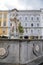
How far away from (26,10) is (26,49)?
26481 mm

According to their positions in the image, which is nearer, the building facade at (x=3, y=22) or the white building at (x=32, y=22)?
the white building at (x=32, y=22)

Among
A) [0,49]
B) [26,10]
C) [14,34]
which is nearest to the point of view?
[0,49]

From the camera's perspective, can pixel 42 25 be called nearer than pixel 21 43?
No

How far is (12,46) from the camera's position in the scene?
6680 millimetres

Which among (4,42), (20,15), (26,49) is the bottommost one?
(26,49)

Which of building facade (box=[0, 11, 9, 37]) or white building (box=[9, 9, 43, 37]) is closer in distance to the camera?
white building (box=[9, 9, 43, 37])

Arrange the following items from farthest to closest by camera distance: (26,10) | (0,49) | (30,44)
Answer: (26,10), (30,44), (0,49)

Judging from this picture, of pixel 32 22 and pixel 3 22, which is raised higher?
pixel 3 22

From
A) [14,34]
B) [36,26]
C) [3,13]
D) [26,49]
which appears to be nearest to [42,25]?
[36,26]

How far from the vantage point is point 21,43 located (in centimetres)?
670

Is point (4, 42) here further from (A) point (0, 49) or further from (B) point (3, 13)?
(B) point (3, 13)

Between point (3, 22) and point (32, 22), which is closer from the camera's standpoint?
point (32, 22)

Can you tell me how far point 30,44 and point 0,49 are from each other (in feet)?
5.90

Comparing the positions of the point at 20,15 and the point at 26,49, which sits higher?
the point at 20,15
